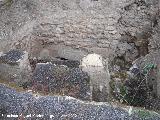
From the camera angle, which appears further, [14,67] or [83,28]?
[83,28]

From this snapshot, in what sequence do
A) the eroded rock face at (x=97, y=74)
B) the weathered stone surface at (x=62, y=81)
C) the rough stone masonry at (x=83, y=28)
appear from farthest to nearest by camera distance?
1. the rough stone masonry at (x=83, y=28)
2. the eroded rock face at (x=97, y=74)
3. the weathered stone surface at (x=62, y=81)

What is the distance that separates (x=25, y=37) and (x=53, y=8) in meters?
0.81

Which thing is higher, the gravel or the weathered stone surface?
the weathered stone surface

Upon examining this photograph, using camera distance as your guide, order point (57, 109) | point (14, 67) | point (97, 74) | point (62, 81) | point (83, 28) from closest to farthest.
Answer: point (57, 109)
point (62, 81)
point (97, 74)
point (14, 67)
point (83, 28)

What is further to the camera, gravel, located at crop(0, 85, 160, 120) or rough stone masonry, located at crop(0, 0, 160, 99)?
rough stone masonry, located at crop(0, 0, 160, 99)

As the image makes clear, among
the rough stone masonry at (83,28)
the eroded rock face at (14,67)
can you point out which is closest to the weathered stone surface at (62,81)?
the eroded rock face at (14,67)

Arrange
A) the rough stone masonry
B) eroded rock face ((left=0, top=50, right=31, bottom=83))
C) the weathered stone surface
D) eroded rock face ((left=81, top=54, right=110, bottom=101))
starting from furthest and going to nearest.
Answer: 1. the rough stone masonry
2. eroded rock face ((left=0, top=50, right=31, bottom=83))
3. eroded rock face ((left=81, top=54, right=110, bottom=101))
4. the weathered stone surface

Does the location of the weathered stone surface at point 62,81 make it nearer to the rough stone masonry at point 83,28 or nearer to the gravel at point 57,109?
the gravel at point 57,109

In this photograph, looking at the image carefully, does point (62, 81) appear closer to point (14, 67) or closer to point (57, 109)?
point (57, 109)

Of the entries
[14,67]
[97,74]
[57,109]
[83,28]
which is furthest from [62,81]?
[83,28]

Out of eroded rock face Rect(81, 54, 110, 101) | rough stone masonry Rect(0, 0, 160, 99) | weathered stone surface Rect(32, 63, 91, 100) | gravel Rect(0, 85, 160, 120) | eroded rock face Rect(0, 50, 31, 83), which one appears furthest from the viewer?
rough stone masonry Rect(0, 0, 160, 99)

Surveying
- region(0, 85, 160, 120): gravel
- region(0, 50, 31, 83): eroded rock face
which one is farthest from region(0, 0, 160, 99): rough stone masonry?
region(0, 85, 160, 120): gravel

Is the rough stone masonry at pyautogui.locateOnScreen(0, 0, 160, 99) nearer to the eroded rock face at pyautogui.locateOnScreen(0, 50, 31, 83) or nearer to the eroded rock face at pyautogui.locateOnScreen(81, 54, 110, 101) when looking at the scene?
the eroded rock face at pyautogui.locateOnScreen(0, 50, 31, 83)

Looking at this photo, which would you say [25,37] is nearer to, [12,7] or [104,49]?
[12,7]
